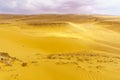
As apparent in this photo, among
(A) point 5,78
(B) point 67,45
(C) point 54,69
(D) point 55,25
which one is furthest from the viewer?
(D) point 55,25

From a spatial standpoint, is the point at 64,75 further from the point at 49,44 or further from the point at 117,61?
the point at 49,44

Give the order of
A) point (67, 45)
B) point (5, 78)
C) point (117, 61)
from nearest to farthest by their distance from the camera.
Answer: point (5, 78)
point (117, 61)
point (67, 45)

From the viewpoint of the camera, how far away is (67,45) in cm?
1566

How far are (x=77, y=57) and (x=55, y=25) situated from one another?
17.3 metres

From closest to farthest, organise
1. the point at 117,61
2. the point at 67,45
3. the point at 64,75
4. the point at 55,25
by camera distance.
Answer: the point at 64,75, the point at 117,61, the point at 67,45, the point at 55,25

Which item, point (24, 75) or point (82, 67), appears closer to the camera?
point (24, 75)

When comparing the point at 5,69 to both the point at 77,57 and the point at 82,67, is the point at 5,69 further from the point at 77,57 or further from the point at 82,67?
the point at 77,57

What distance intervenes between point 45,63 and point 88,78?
2245 mm

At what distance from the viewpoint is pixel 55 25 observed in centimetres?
2827

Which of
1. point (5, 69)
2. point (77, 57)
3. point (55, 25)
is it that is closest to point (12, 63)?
point (5, 69)

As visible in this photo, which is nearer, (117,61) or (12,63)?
(12,63)

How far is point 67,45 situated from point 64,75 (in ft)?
23.9

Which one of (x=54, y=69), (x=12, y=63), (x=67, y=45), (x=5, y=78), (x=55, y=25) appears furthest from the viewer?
(x=55, y=25)

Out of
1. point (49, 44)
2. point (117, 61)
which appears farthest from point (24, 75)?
point (49, 44)
